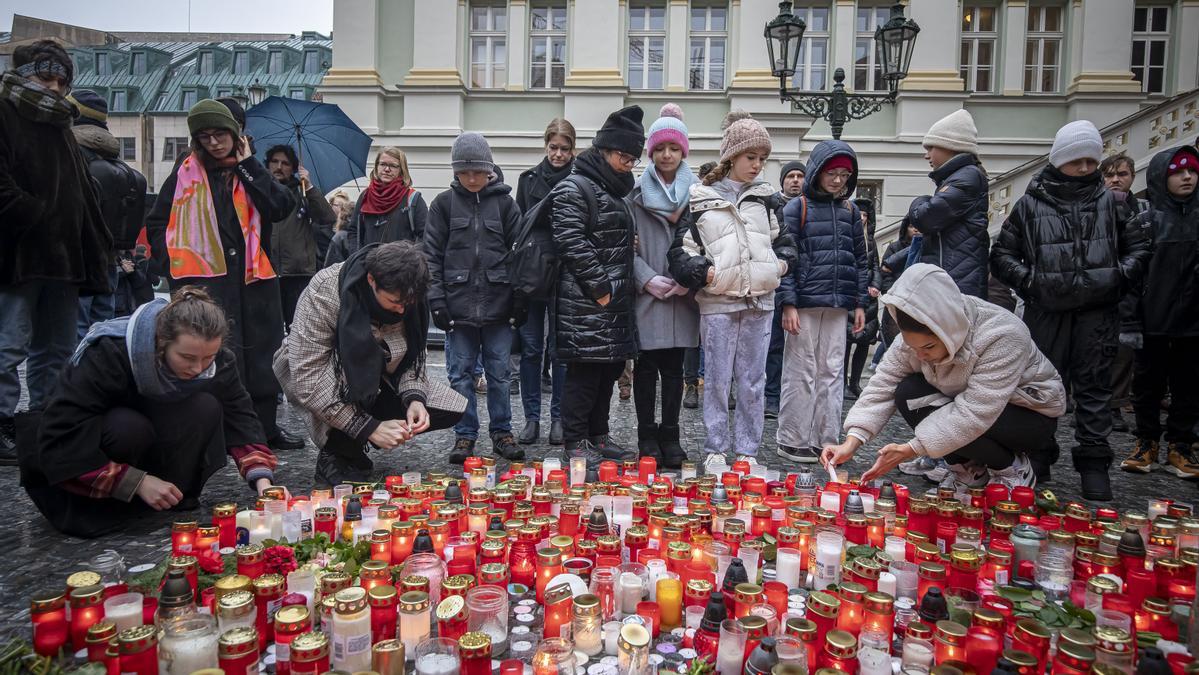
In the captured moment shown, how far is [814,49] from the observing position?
14.6 m

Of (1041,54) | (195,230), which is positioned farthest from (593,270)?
(1041,54)

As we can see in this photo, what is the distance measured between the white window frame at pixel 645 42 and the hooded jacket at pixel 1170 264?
36.2ft

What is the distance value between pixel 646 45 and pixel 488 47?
10.5 feet

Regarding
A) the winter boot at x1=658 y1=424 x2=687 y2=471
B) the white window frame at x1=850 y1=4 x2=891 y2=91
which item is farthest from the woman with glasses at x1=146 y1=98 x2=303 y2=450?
the white window frame at x1=850 y1=4 x2=891 y2=91

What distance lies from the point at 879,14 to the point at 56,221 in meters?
14.6

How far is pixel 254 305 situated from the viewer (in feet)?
14.2

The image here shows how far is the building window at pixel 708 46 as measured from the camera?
14.6 metres

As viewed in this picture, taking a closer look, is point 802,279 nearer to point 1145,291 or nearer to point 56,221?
point 1145,291

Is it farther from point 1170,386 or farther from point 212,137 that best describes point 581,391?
point 1170,386

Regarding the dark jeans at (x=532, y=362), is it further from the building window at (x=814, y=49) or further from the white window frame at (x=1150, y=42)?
the white window frame at (x=1150, y=42)

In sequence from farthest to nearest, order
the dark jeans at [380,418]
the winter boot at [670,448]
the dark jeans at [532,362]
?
the dark jeans at [532,362]
the winter boot at [670,448]
the dark jeans at [380,418]

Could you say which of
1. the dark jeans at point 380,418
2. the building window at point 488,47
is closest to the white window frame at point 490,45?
the building window at point 488,47

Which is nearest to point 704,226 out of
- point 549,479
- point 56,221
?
point 549,479

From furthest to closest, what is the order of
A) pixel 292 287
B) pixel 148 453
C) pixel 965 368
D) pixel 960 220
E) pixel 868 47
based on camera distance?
pixel 868 47 → pixel 292 287 → pixel 960 220 → pixel 965 368 → pixel 148 453
